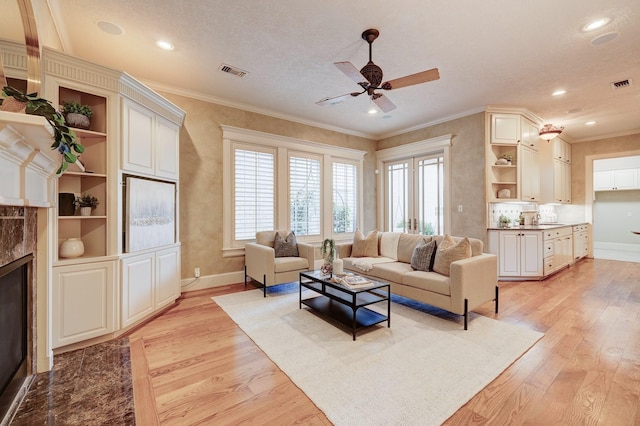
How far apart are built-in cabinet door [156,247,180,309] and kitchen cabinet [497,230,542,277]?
520 centimetres

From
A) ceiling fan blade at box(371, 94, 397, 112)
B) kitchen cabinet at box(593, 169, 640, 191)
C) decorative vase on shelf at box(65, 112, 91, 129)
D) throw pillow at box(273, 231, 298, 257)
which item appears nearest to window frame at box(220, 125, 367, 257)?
throw pillow at box(273, 231, 298, 257)

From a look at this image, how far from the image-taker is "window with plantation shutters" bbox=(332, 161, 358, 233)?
621 cm

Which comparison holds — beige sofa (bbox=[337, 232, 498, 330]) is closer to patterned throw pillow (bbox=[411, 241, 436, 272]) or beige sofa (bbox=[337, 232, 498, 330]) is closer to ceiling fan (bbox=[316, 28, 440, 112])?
patterned throw pillow (bbox=[411, 241, 436, 272])

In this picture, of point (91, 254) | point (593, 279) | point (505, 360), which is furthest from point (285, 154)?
point (593, 279)

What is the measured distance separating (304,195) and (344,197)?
1.11 metres

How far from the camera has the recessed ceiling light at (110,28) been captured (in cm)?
274

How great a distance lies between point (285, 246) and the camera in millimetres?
4594

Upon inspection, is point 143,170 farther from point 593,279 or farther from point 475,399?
point 593,279

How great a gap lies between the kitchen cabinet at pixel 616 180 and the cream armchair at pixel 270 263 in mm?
9635

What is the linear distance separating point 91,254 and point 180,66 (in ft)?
8.10

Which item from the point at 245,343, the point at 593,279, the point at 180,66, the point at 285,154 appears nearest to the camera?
the point at 245,343

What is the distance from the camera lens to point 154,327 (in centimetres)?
307

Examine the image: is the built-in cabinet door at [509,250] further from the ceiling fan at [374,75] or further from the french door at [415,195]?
the ceiling fan at [374,75]

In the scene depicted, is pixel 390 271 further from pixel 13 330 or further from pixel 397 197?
pixel 13 330
